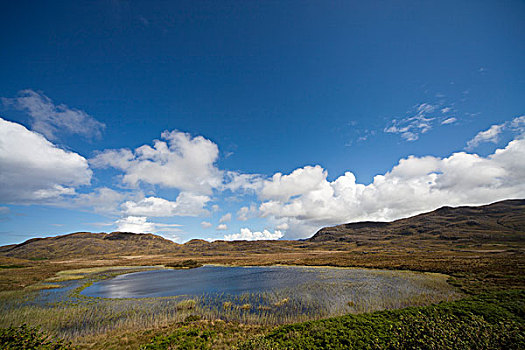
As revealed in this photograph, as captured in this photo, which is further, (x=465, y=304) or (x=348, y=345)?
(x=465, y=304)

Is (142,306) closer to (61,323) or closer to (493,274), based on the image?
(61,323)

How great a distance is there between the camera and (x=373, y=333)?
15.2m

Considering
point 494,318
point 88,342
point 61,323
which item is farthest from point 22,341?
point 494,318

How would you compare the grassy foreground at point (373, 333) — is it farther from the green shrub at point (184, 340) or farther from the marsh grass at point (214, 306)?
the marsh grass at point (214, 306)

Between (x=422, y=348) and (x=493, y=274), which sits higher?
(x=422, y=348)

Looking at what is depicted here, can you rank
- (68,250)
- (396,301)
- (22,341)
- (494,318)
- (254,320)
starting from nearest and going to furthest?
(22,341)
(494,318)
(254,320)
(396,301)
(68,250)

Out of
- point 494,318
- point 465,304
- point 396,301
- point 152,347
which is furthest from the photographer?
point 396,301

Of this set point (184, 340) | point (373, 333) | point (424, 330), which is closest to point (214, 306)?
point (184, 340)

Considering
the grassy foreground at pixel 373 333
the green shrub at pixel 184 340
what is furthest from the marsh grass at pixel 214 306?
the green shrub at pixel 184 340

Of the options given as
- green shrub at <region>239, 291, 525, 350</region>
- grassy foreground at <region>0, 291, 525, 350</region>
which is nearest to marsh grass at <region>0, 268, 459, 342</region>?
grassy foreground at <region>0, 291, 525, 350</region>

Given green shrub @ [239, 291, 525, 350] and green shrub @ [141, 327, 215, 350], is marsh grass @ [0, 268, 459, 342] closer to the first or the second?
green shrub @ [141, 327, 215, 350]

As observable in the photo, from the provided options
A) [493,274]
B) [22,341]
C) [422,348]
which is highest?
[22,341]

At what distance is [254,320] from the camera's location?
21.6 metres

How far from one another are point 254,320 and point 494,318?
64.8 feet
